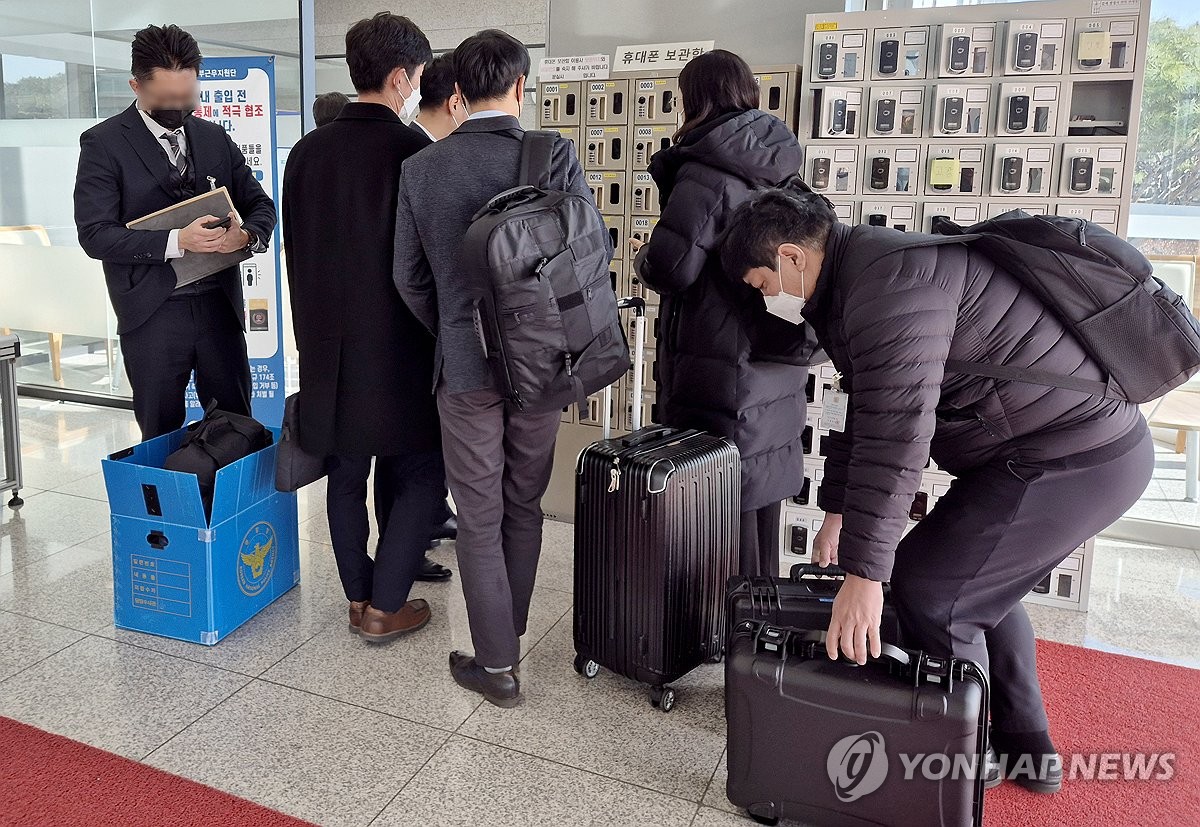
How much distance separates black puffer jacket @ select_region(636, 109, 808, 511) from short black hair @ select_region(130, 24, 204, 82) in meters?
1.52

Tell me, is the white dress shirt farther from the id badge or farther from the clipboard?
the id badge

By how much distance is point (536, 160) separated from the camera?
2191mm

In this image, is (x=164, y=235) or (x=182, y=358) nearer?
(x=164, y=235)

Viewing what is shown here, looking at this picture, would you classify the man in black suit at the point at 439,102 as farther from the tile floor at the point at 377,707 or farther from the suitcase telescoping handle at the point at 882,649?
the suitcase telescoping handle at the point at 882,649

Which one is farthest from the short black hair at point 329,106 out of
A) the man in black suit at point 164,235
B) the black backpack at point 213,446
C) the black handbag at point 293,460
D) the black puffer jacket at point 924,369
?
the black puffer jacket at point 924,369

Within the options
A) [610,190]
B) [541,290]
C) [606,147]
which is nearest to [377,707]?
[541,290]

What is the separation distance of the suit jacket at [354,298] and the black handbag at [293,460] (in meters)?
0.05

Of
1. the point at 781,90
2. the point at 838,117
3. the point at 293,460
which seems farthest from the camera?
the point at 781,90

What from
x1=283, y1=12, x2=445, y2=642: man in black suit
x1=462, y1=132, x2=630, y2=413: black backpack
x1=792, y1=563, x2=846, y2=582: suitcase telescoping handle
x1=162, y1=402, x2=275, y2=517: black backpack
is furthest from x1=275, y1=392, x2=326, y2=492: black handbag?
x1=792, y1=563, x2=846, y2=582: suitcase telescoping handle

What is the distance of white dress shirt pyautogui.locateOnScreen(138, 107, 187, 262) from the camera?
2.79 metres

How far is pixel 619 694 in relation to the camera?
2479 mm

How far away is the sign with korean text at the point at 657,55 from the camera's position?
338 cm

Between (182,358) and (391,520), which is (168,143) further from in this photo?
(391,520)

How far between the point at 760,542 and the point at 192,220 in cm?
200
